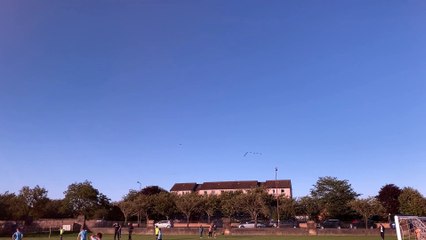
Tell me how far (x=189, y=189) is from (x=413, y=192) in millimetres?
80164

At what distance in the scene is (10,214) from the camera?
7844cm

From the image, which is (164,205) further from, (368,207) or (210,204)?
(368,207)

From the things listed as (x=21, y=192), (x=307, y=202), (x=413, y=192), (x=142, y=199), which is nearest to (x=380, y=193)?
(x=413, y=192)

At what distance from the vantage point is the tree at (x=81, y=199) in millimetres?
85438

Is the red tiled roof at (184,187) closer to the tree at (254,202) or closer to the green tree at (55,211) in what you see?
the green tree at (55,211)

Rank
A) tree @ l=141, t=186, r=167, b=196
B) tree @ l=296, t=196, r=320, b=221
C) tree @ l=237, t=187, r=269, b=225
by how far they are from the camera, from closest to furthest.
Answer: tree @ l=237, t=187, r=269, b=225, tree @ l=296, t=196, r=320, b=221, tree @ l=141, t=186, r=167, b=196

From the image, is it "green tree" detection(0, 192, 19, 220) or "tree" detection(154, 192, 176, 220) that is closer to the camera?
"green tree" detection(0, 192, 19, 220)

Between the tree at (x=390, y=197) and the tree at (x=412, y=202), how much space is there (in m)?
4.39

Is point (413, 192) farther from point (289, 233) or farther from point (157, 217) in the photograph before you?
point (157, 217)

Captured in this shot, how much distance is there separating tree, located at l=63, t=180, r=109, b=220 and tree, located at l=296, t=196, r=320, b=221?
1767 inches

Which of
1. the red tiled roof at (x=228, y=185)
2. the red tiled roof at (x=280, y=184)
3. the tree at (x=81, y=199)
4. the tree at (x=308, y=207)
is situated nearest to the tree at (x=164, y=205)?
the tree at (x=81, y=199)

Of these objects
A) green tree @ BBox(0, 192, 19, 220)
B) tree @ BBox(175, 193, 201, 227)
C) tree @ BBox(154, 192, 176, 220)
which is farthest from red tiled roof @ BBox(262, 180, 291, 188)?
green tree @ BBox(0, 192, 19, 220)

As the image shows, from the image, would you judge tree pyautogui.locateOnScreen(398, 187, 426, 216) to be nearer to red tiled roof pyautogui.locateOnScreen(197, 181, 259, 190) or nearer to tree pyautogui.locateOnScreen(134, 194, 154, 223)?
tree pyautogui.locateOnScreen(134, 194, 154, 223)

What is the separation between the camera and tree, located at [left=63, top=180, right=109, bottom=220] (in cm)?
8544
